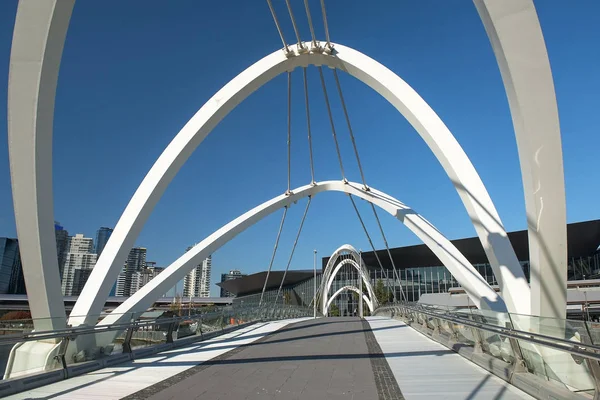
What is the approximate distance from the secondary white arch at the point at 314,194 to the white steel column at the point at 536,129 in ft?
25.4

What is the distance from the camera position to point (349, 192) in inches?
1141

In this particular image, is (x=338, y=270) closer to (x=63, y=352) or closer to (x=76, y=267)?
(x=63, y=352)

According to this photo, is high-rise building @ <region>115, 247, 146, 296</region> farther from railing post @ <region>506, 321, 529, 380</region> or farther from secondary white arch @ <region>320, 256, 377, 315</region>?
railing post @ <region>506, 321, 529, 380</region>

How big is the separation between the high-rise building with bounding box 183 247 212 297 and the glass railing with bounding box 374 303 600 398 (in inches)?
6357

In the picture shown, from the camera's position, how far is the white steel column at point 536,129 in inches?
340

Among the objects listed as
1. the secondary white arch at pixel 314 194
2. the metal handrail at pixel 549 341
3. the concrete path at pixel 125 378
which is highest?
the secondary white arch at pixel 314 194

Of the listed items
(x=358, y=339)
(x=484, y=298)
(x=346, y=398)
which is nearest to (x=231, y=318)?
(x=358, y=339)

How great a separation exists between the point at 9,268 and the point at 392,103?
88531 mm

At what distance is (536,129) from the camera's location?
884cm

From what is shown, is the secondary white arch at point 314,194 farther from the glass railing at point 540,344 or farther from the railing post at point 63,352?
the glass railing at point 540,344

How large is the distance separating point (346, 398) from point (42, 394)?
4435mm

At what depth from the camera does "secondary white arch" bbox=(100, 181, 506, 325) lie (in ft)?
50.9

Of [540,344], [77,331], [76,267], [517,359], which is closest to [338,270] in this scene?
[77,331]

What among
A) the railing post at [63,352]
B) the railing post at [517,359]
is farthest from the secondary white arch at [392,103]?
the railing post at [517,359]
